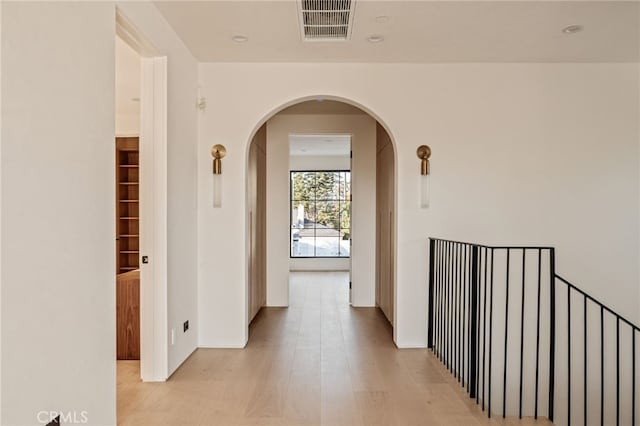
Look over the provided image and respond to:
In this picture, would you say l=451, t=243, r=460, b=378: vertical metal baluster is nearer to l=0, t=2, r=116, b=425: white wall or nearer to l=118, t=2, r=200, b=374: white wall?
l=118, t=2, r=200, b=374: white wall

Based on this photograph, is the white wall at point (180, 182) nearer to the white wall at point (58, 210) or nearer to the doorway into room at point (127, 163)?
the white wall at point (58, 210)

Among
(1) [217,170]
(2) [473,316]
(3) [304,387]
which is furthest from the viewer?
(1) [217,170]

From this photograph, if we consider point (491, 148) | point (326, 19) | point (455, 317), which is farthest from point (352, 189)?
point (326, 19)

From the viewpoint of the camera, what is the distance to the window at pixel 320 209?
10.1 meters

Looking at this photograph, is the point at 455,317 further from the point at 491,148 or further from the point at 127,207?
the point at 127,207

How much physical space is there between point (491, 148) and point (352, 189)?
221cm

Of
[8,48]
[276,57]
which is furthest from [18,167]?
[276,57]

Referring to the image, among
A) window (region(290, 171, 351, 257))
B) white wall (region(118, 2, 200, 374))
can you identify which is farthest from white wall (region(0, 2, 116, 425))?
window (region(290, 171, 351, 257))

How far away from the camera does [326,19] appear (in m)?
3.01

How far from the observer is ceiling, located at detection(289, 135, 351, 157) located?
7715mm

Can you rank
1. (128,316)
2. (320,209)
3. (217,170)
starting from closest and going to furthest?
(128,316), (217,170), (320,209)

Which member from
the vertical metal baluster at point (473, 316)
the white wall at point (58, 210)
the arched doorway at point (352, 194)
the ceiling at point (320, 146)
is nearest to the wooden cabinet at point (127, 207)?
the arched doorway at point (352, 194)

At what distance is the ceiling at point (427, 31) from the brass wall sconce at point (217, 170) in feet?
2.67

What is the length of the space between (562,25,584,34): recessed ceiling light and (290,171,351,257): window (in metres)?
7.00
